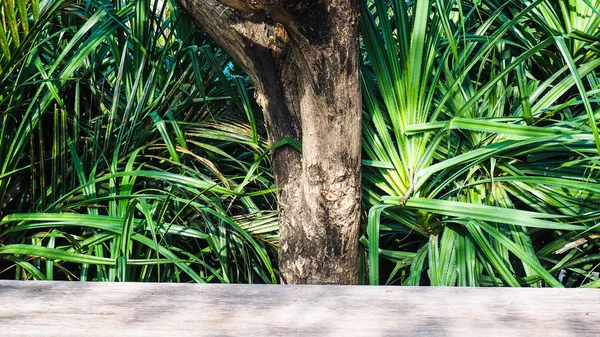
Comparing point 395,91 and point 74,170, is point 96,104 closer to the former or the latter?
point 74,170

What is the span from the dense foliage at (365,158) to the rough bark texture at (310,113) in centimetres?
11

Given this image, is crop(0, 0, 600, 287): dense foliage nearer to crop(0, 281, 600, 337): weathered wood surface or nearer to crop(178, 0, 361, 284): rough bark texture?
crop(178, 0, 361, 284): rough bark texture

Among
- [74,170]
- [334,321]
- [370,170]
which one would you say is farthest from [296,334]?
[74,170]

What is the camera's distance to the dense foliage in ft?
5.73

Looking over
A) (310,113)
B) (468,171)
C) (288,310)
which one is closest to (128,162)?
(310,113)

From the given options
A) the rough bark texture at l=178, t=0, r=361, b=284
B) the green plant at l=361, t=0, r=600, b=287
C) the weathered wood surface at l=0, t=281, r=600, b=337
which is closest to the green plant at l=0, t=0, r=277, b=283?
the rough bark texture at l=178, t=0, r=361, b=284

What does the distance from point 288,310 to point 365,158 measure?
105 centimetres

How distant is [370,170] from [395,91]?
9.2 inches

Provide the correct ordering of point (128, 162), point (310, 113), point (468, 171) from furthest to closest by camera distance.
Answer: point (128, 162) < point (468, 171) < point (310, 113)

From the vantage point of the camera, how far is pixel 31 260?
1.92 meters

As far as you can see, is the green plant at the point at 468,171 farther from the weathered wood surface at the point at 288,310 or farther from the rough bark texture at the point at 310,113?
the weathered wood surface at the point at 288,310

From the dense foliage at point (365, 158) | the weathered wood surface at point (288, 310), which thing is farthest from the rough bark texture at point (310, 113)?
the weathered wood surface at point (288, 310)

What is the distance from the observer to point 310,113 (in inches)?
63.7

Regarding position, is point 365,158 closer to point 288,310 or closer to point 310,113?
point 310,113
